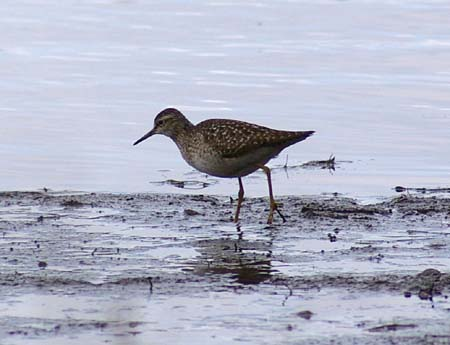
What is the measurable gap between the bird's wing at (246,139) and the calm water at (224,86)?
2.51 ft

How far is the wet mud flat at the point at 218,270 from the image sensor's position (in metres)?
7.15

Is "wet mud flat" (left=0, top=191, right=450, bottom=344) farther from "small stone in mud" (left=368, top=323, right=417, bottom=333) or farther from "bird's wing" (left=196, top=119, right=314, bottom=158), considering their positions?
"bird's wing" (left=196, top=119, right=314, bottom=158)

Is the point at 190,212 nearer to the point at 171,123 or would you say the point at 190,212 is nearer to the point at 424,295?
the point at 171,123

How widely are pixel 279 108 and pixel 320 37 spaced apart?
14.7 ft

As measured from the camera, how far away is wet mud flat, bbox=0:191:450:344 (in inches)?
282

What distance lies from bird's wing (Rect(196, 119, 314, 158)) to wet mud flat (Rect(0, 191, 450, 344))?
0.44 metres

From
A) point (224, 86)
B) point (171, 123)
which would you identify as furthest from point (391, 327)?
point (224, 86)

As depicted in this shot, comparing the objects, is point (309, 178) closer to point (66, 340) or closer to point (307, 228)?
point (307, 228)

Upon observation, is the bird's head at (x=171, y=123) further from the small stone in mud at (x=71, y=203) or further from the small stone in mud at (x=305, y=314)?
the small stone in mud at (x=305, y=314)

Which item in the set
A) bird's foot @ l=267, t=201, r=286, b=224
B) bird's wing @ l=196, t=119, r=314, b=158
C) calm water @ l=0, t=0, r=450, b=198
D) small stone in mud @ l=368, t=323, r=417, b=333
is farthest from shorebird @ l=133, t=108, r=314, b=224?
small stone in mud @ l=368, t=323, r=417, b=333

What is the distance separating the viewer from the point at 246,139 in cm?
1084

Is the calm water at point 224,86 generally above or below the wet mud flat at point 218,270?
above

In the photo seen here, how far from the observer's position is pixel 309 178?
1205 cm

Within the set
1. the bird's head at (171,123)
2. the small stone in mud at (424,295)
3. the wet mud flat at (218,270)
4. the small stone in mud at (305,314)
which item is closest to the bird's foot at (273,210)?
the wet mud flat at (218,270)
